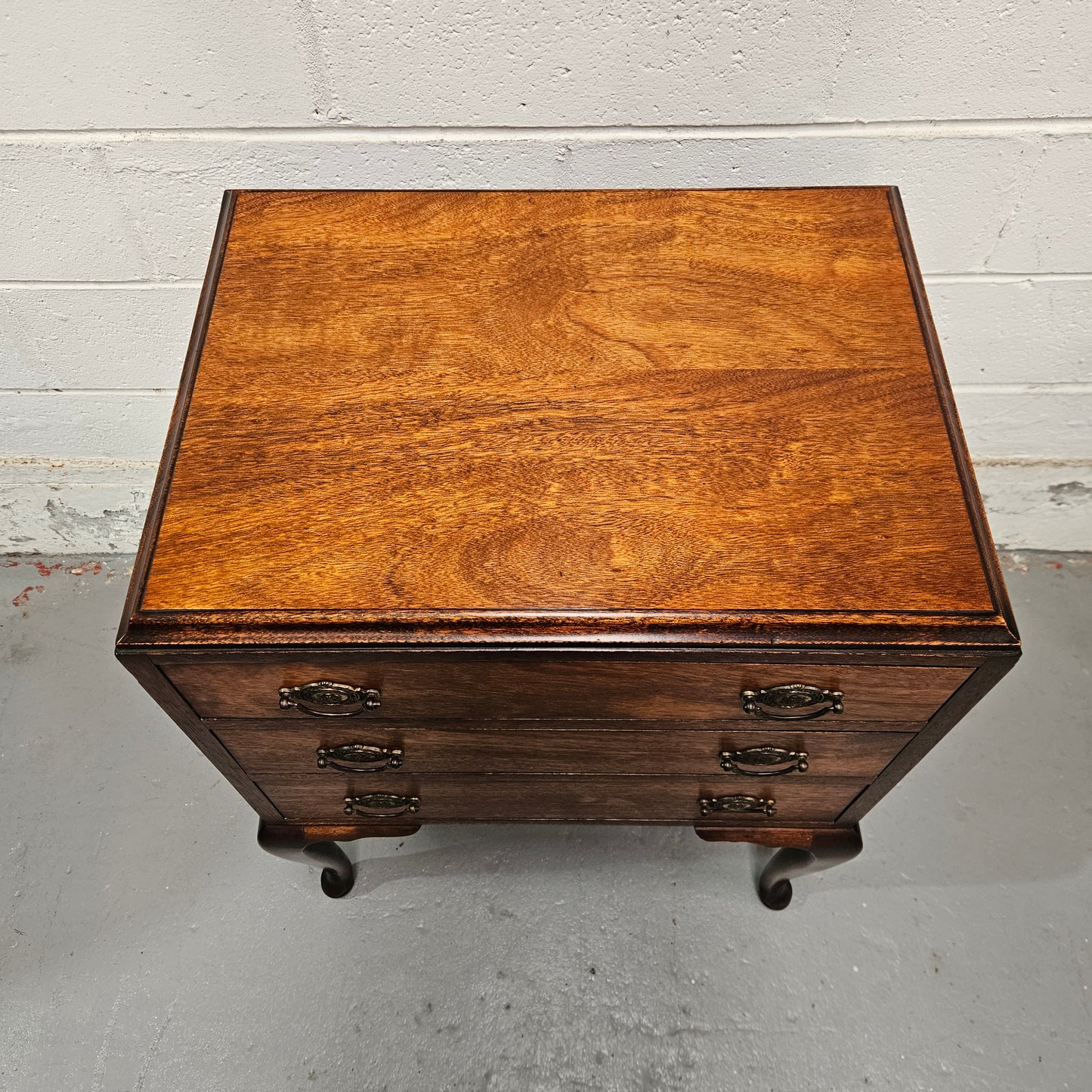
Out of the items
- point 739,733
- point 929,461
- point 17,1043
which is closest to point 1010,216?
point 929,461

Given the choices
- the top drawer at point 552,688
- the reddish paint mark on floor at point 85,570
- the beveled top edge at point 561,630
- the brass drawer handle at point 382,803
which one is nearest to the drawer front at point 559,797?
the brass drawer handle at point 382,803

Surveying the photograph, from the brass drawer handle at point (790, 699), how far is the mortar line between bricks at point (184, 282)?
2.46 ft

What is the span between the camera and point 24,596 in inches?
66.8

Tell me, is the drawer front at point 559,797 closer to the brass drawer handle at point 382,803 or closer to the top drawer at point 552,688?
the brass drawer handle at point 382,803

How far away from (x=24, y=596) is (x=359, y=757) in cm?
113

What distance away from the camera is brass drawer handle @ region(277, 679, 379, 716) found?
2.61 ft

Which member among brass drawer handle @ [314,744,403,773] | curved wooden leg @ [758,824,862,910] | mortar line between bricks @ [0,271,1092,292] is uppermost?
mortar line between bricks @ [0,271,1092,292]

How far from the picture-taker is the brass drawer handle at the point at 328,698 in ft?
2.61

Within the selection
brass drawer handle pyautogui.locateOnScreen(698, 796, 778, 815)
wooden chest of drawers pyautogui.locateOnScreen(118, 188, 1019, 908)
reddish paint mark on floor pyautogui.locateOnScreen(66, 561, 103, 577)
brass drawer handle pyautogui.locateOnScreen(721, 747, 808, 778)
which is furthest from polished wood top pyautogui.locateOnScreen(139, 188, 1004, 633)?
reddish paint mark on floor pyautogui.locateOnScreen(66, 561, 103, 577)

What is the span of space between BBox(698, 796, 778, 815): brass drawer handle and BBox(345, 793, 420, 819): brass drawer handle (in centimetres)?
35

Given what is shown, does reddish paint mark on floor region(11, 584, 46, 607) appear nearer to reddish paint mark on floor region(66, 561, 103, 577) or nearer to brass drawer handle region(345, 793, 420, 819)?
reddish paint mark on floor region(66, 561, 103, 577)

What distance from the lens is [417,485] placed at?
2.64 ft

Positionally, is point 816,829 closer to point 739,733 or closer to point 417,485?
point 739,733

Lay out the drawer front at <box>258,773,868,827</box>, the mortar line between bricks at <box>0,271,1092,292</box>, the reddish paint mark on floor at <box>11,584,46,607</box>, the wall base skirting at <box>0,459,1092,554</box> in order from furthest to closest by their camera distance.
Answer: the reddish paint mark on floor at <box>11,584,46,607</box> → the wall base skirting at <box>0,459,1092,554</box> → the mortar line between bricks at <box>0,271,1092,292</box> → the drawer front at <box>258,773,868,827</box>
